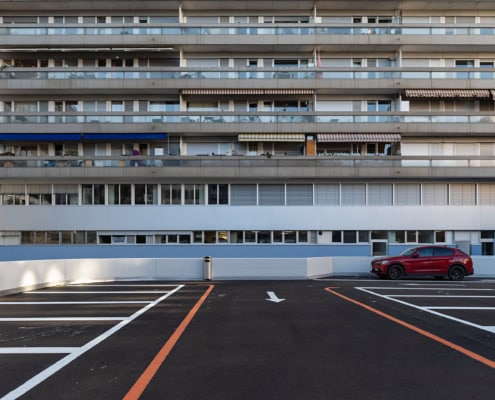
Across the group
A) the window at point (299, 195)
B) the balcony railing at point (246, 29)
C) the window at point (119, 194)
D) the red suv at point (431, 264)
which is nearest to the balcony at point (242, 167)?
the window at point (119, 194)

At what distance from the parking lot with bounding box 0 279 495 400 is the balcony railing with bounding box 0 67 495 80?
23.2 metres

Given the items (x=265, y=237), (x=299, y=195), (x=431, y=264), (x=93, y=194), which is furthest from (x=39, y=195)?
(x=431, y=264)

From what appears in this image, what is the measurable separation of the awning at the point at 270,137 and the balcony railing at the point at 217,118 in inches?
39.1

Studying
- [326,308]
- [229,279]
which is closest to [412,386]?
[326,308]

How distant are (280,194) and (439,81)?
15.2m

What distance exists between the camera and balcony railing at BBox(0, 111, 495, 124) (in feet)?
103

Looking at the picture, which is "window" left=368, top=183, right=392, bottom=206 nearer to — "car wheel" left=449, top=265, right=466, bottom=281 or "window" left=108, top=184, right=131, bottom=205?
"car wheel" left=449, top=265, right=466, bottom=281

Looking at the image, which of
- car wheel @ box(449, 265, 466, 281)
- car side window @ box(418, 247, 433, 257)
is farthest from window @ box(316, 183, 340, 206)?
car wheel @ box(449, 265, 466, 281)

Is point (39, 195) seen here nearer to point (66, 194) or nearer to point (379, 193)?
point (66, 194)

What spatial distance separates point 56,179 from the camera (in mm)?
31125

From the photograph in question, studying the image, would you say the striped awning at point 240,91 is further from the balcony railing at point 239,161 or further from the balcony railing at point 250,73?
the balcony railing at point 239,161

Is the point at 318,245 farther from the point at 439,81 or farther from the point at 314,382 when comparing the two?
the point at 314,382

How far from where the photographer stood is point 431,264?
19.9 metres

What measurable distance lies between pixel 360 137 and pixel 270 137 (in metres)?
6.94
